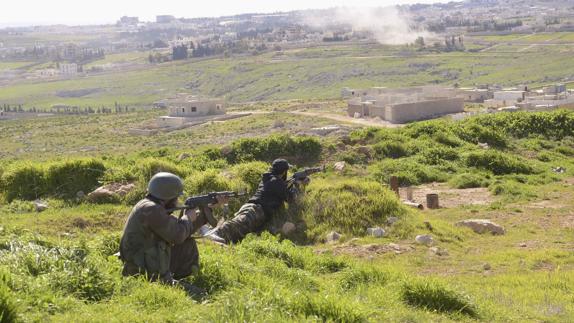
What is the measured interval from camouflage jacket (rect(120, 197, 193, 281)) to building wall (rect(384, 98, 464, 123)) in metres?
39.4

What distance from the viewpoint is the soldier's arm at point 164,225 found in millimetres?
6238

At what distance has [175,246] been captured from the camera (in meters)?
6.63

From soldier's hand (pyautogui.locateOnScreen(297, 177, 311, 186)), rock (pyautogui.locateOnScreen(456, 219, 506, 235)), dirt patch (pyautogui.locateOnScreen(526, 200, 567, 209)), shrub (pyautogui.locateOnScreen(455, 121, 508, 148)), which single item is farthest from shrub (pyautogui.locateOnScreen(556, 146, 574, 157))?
soldier's hand (pyautogui.locateOnScreen(297, 177, 311, 186))

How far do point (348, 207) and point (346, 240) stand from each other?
2.61 feet

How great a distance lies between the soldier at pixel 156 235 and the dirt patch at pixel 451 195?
740cm

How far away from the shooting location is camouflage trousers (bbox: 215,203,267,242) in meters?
9.85

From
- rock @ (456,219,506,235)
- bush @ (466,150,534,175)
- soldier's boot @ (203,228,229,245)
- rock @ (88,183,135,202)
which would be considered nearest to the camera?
soldier's boot @ (203,228,229,245)

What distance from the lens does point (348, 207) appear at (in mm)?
10930

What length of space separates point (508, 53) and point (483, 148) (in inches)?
3961

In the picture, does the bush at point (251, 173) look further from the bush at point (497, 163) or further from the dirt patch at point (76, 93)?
the dirt patch at point (76, 93)

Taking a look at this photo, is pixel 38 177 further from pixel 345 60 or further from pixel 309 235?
pixel 345 60

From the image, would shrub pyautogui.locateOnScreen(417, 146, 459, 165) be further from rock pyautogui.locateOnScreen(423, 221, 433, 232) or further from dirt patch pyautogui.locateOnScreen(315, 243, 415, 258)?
dirt patch pyautogui.locateOnScreen(315, 243, 415, 258)

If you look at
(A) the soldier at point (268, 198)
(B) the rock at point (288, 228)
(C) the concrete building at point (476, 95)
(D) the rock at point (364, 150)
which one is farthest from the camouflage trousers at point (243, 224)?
(C) the concrete building at point (476, 95)

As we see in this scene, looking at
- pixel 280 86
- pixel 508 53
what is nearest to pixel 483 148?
pixel 280 86
